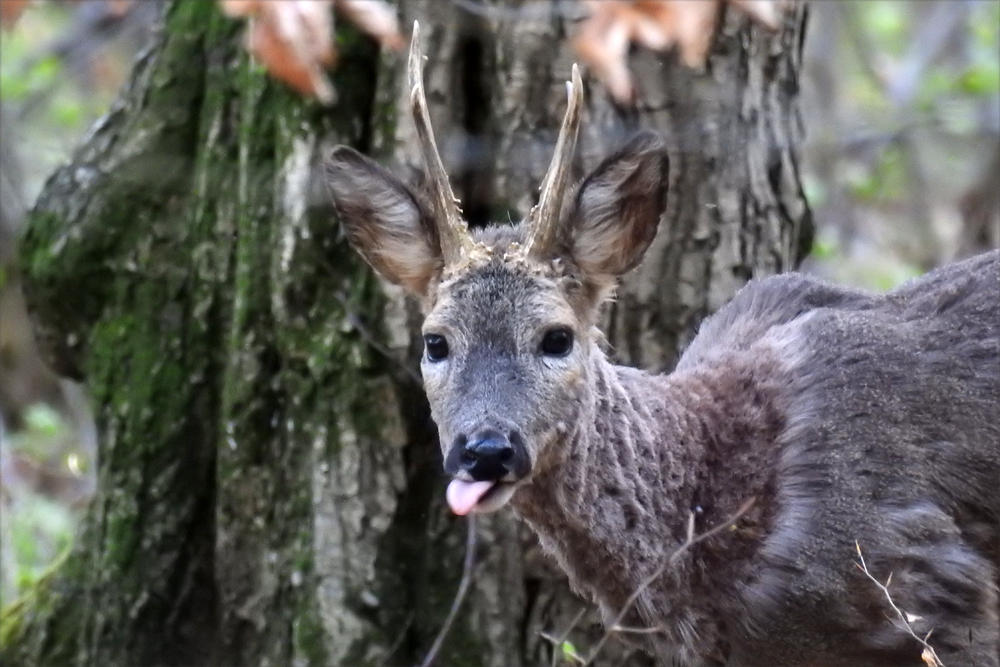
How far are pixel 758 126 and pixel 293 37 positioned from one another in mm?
2069

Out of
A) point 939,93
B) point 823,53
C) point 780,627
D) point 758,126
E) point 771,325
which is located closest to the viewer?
point 780,627

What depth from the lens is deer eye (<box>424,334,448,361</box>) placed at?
16.7ft

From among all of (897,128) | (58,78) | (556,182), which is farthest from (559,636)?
(58,78)

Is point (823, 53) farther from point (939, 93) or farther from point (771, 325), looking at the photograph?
point (771, 325)

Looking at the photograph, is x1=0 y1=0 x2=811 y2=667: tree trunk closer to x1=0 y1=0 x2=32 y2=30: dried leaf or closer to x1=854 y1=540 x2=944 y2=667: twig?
x1=0 y1=0 x2=32 y2=30: dried leaf

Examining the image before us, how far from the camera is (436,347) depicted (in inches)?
201

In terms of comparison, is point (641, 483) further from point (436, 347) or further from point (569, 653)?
point (569, 653)

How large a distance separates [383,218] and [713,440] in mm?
1412

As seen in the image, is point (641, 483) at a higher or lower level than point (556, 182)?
lower

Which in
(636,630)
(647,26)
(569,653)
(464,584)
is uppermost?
(647,26)

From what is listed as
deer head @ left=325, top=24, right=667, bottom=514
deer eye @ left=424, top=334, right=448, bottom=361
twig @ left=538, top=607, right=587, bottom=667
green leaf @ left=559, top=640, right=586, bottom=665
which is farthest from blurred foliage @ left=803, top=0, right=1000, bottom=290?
deer eye @ left=424, top=334, right=448, bottom=361

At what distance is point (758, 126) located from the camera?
20.2 feet

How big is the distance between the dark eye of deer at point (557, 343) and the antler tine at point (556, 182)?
0.30 m

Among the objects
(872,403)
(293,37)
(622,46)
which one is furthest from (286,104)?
(872,403)
